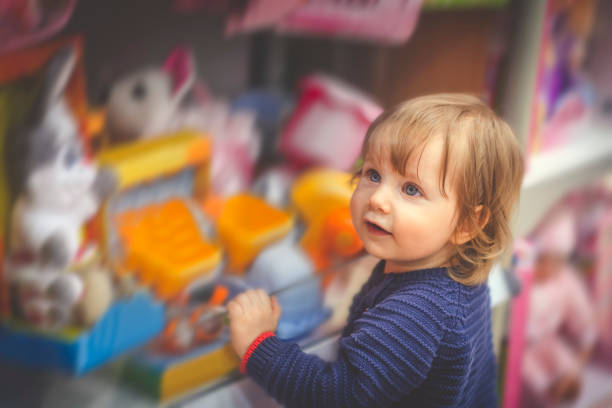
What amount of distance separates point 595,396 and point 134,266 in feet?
2.83

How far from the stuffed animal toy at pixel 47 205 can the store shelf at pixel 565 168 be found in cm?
57

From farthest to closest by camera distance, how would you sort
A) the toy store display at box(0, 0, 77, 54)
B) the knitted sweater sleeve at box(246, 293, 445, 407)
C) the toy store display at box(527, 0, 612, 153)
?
the toy store display at box(527, 0, 612, 153) → the toy store display at box(0, 0, 77, 54) → the knitted sweater sleeve at box(246, 293, 445, 407)

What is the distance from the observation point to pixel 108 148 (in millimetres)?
805

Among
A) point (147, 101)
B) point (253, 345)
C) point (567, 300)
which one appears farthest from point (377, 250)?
point (567, 300)

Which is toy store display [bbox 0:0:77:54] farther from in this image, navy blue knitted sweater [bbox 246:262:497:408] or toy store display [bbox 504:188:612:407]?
toy store display [bbox 504:188:612:407]

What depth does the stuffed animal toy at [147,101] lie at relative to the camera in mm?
827

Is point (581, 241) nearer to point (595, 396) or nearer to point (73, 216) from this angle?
point (595, 396)

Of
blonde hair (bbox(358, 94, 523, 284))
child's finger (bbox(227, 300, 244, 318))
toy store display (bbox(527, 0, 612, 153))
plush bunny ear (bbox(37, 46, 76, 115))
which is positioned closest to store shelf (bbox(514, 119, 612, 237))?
toy store display (bbox(527, 0, 612, 153))

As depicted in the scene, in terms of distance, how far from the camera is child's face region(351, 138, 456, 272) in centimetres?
48

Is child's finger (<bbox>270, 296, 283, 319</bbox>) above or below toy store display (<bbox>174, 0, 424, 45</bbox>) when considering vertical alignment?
below

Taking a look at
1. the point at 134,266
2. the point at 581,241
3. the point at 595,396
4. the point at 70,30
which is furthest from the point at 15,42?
the point at 595,396

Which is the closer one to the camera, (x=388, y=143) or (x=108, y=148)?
(x=388, y=143)

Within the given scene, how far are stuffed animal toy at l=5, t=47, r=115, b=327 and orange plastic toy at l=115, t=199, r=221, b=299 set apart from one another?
0.07 meters

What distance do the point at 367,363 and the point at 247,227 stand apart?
41cm
